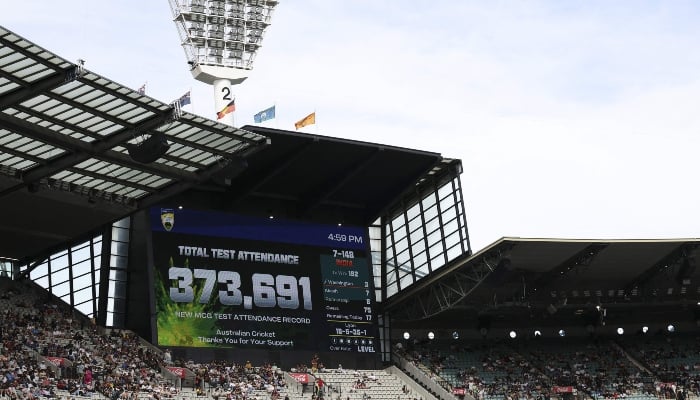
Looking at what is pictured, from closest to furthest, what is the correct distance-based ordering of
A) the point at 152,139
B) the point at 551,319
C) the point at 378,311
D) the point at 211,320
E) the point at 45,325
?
the point at 152,139 < the point at 45,325 < the point at 211,320 < the point at 378,311 < the point at 551,319

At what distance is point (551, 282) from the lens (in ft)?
213

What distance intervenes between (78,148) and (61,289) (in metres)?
13.5

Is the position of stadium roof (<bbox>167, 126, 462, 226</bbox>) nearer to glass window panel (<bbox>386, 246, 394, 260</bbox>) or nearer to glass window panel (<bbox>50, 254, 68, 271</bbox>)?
glass window panel (<bbox>386, 246, 394, 260</bbox>)

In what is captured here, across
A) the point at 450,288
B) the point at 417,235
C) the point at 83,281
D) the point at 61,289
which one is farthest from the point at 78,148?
the point at 417,235

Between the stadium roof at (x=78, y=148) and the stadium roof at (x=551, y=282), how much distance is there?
14.7 m

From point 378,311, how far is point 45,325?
18665mm

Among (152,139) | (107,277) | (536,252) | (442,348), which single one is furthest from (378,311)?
(152,139)

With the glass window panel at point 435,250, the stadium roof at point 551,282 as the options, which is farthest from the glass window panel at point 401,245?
the stadium roof at point 551,282

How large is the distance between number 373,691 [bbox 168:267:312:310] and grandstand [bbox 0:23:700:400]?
75 mm

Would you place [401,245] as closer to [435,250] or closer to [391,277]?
[391,277]

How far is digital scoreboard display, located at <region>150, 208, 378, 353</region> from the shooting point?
196ft

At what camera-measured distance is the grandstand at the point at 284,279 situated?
2077 inches

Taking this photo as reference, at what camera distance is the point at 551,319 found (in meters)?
72.5

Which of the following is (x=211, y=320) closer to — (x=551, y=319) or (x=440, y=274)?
(x=440, y=274)
